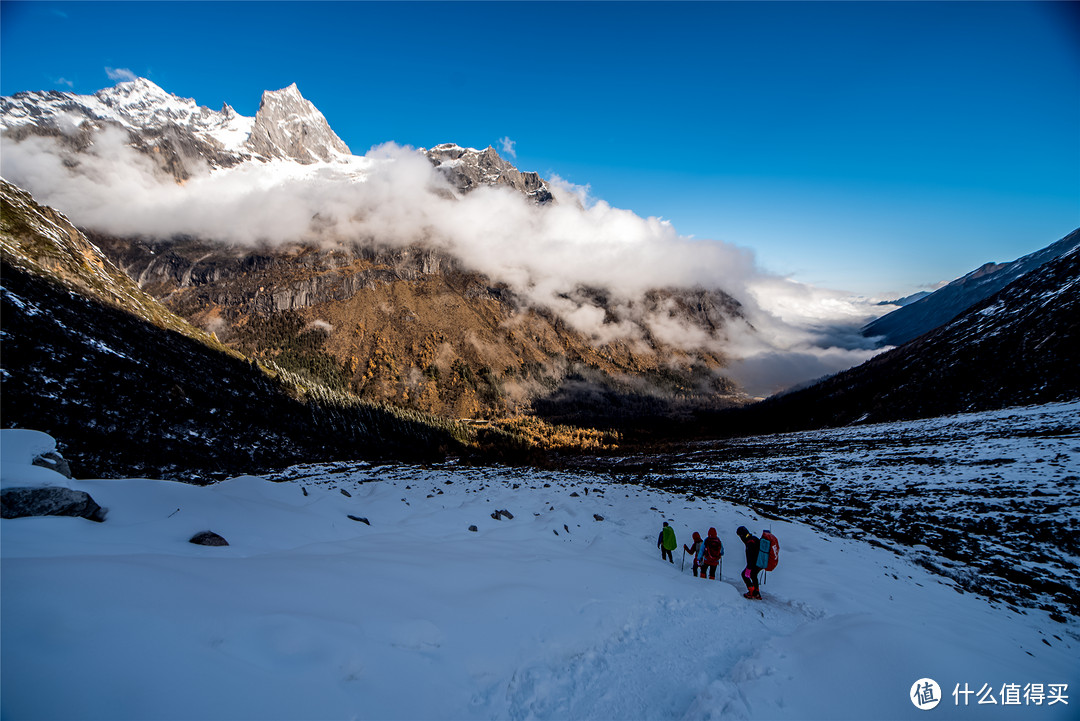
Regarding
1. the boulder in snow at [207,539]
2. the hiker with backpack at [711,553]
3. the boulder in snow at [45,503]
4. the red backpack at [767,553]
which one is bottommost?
the hiker with backpack at [711,553]

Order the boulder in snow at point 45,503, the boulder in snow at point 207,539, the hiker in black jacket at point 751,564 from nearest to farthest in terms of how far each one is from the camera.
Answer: the boulder in snow at point 45,503 → the boulder in snow at point 207,539 → the hiker in black jacket at point 751,564

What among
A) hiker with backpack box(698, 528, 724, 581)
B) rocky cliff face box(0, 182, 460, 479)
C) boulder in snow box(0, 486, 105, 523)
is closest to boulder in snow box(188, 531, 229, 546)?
boulder in snow box(0, 486, 105, 523)

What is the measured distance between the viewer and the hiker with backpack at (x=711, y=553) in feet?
39.7

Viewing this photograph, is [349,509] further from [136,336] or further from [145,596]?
[136,336]

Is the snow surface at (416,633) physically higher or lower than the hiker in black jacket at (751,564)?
higher

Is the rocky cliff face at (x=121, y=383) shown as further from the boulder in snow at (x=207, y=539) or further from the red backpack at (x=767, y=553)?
the red backpack at (x=767, y=553)

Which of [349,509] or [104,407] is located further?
[104,407]

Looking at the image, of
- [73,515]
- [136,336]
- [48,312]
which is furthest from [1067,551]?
[136,336]

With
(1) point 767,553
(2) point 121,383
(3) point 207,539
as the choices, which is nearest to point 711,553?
(1) point 767,553

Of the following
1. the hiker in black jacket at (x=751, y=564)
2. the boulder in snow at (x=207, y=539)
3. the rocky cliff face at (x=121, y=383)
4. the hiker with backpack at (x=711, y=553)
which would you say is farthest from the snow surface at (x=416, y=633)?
the rocky cliff face at (x=121, y=383)

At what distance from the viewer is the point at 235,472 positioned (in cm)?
4675

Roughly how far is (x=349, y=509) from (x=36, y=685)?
42.2 ft

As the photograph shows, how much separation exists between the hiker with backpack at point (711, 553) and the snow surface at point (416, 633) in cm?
89

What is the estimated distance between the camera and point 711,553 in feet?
39.9
